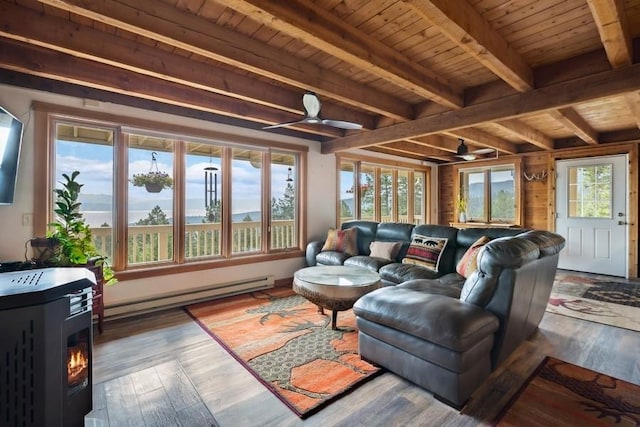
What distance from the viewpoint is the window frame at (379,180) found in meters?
5.71

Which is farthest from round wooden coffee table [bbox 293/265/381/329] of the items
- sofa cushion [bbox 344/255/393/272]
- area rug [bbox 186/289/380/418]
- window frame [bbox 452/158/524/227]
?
window frame [bbox 452/158/524/227]

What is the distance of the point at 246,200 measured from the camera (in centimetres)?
448

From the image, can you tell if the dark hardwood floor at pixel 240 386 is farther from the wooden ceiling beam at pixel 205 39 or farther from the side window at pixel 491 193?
the side window at pixel 491 193

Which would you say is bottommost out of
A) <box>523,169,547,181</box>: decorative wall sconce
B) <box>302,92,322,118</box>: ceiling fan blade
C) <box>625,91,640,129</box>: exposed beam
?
<box>523,169,547,181</box>: decorative wall sconce

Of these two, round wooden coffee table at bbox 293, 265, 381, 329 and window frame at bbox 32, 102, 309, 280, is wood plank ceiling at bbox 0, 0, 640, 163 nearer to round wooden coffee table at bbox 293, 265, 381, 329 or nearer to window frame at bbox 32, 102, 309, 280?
window frame at bbox 32, 102, 309, 280

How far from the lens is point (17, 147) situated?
2.55 metres

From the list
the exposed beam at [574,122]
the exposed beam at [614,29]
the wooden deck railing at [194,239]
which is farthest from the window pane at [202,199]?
the exposed beam at [574,122]

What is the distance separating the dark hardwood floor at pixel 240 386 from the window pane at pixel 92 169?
3.75ft

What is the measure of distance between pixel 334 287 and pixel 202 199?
7.68 ft

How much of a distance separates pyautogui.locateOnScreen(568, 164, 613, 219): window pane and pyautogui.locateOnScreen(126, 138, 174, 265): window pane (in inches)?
270

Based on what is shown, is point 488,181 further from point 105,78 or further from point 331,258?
point 105,78

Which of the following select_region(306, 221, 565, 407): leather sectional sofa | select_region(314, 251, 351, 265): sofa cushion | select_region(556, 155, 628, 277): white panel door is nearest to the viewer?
select_region(306, 221, 565, 407): leather sectional sofa

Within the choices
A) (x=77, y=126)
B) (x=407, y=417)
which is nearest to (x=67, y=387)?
(x=407, y=417)

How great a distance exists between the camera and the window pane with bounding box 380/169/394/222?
6.56 metres
